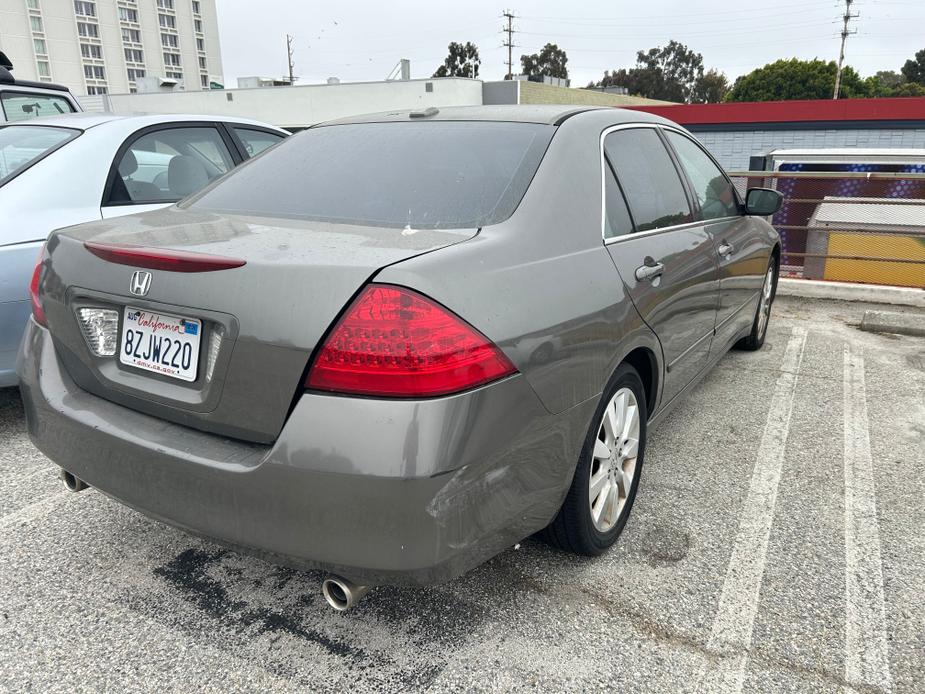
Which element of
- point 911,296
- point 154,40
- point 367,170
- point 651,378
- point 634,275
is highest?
point 154,40

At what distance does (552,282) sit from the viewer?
2086 mm

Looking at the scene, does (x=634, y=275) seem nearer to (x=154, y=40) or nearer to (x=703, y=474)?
(x=703, y=474)

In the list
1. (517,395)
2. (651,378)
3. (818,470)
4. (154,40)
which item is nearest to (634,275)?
(651,378)

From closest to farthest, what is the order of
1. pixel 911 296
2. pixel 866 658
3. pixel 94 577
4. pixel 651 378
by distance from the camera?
pixel 866 658, pixel 94 577, pixel 651 378, pixel 911 296

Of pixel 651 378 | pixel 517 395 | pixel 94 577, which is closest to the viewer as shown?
pixel 517 395

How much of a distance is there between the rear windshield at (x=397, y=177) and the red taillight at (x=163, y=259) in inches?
19.1

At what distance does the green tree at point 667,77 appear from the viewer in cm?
8800

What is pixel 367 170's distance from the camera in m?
2.56

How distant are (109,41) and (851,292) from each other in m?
106

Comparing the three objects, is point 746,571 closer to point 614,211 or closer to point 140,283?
point 614,211

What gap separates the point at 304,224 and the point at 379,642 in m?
1.28

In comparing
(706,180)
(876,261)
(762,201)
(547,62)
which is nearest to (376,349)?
(706,180)

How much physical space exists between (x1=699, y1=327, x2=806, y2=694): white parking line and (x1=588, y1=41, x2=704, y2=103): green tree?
91.5 m

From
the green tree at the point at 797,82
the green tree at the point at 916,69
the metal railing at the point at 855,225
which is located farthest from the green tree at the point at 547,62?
the metal railing at the point at 855,225
